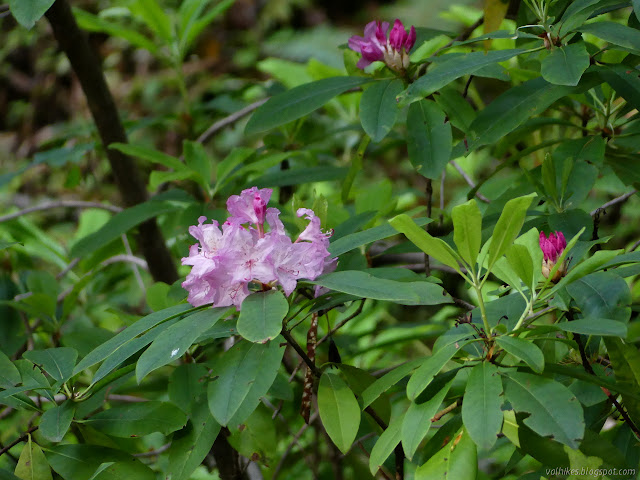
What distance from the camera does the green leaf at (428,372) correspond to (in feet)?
2.16

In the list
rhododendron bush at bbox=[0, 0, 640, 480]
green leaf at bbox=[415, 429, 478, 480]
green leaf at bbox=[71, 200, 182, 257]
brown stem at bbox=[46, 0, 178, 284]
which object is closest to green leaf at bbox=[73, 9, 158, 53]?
rhododendron bush at bbox=[0, 0, 640, 480]

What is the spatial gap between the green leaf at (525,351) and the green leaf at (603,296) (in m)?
0.14

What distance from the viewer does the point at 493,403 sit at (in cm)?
63

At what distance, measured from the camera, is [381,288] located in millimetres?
674

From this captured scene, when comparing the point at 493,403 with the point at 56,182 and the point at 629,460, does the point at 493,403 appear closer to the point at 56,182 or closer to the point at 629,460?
the point at 629,460

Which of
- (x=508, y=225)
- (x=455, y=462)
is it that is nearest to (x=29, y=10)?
(x=508, y=225)

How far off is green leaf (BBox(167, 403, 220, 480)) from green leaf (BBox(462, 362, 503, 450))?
1.07 ft

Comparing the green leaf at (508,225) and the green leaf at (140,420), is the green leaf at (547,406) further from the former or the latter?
the green leaf at (140,420)

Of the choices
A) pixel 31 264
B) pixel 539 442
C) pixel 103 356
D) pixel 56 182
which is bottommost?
pixel 56 182

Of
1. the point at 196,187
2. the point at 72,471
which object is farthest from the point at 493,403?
the point at 196,187

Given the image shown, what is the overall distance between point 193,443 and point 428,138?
0.55m

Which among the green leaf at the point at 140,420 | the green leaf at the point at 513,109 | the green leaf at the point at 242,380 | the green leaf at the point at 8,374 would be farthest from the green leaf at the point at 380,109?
the green leaf at the point at 8,374

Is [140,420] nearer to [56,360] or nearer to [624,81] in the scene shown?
[56,360]

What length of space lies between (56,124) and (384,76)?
4.14 metres
